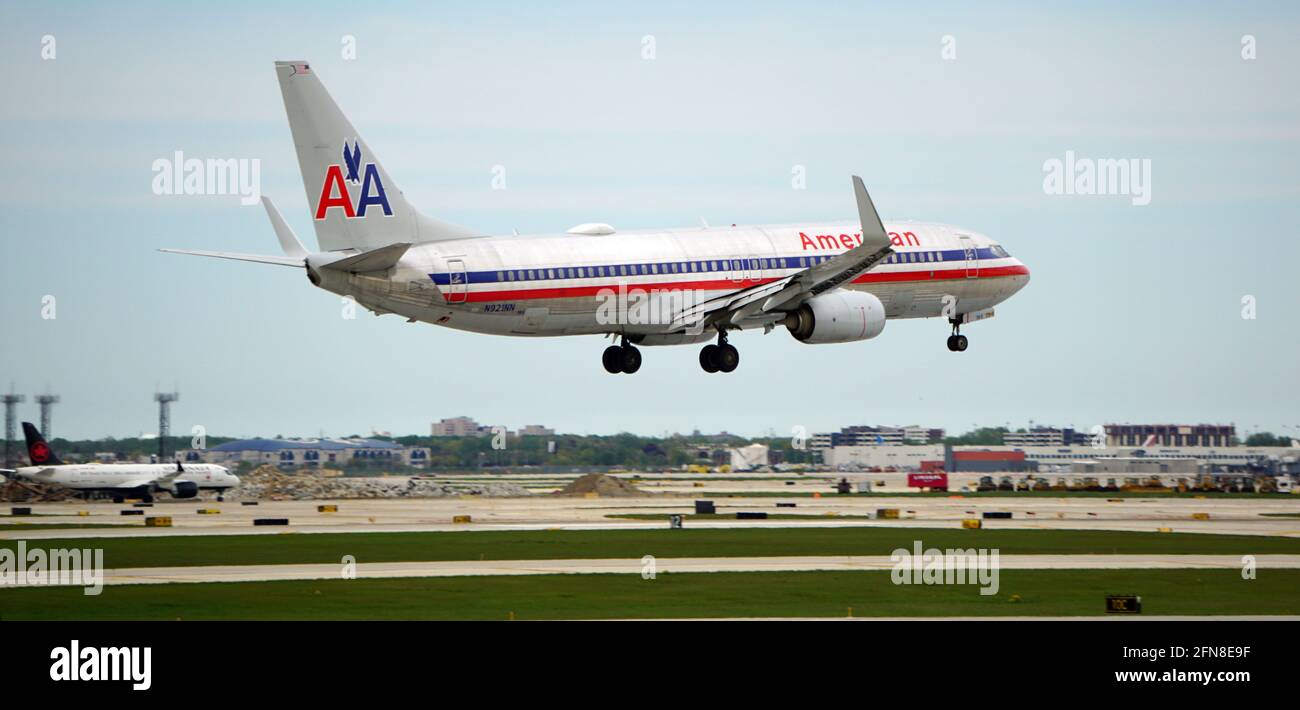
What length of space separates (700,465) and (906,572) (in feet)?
336

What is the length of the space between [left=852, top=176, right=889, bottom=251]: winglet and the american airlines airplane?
0.18 ft

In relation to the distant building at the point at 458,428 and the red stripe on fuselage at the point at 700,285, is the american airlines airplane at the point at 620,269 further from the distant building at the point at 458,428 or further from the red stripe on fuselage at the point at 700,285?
the distant building at the point at 458,428

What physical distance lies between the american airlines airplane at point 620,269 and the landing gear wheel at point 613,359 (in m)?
0.08

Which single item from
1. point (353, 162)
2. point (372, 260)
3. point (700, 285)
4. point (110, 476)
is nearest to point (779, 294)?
point (700, 285)

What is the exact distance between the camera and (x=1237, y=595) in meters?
48.3

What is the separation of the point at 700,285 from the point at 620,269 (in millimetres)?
4146

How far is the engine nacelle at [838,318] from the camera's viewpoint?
71.8 metres

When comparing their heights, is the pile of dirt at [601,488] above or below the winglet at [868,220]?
below

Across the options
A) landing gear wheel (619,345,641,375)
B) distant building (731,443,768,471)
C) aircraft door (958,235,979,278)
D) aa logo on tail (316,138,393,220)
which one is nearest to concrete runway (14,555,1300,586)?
aa logo on tail (316,138,393,220)

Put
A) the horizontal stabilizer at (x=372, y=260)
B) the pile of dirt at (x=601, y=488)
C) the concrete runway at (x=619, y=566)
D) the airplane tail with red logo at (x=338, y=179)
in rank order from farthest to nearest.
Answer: the pile of dirt at (x=601, y=488)
the airplane tail with red logo at (x=338, y=179)
the horizontal stabilizer at (x=372, y=260)
the concrete runway at (x=619, y=566)

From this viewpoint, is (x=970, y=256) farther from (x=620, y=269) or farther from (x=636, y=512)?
(x=636, y=512)

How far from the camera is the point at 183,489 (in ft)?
364

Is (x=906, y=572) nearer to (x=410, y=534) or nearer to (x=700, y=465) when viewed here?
(x=410, y=534)

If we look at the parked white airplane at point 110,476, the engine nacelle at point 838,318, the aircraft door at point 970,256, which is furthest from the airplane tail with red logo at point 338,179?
the parked white airplane at point 110,476
